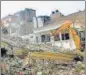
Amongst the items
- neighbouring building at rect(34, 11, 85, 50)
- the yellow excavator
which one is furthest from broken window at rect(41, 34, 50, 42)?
the yellow excavator

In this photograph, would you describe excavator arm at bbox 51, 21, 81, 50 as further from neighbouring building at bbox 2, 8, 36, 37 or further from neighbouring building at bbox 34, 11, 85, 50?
neighbouring building at bbox 2, 8, 36, 37

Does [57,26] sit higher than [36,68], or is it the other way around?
[57,26]

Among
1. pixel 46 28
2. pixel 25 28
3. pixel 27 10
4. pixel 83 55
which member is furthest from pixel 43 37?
pixel 83 55

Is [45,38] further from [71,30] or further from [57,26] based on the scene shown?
[71,30]

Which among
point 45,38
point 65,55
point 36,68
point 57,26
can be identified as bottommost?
point 36,68

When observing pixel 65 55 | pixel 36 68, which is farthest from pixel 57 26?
pixel 36 68

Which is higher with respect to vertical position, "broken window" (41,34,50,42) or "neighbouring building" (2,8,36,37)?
"neighbouring building" (2,8,36,37)

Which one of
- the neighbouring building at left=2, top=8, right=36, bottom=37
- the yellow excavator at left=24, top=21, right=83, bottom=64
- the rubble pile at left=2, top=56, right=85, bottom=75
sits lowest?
the rubble pile at left=2, top=56, right=85, bottom=75

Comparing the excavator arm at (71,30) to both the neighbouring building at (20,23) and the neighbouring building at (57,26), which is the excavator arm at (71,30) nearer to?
the neighbouring building at (57,26)

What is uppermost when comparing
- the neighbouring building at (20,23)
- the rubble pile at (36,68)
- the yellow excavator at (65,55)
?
the neighbouring building at (20,23)

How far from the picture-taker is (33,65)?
1.92m

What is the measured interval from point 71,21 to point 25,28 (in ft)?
1.78

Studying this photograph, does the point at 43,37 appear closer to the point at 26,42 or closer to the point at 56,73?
the point at 26,42

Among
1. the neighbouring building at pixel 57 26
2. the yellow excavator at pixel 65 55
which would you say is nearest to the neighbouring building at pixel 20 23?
the neighbouring building at pixel 57 26
